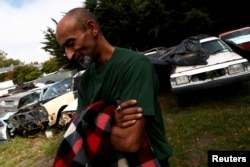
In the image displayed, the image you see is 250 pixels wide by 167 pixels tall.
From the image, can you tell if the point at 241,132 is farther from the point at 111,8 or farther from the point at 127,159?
the point at 111,8

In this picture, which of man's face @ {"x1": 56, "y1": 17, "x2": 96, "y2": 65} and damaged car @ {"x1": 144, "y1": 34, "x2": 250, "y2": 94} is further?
damaged car @ {"x1": 144, "y1": 34, "x2": 250, "y2": 94}

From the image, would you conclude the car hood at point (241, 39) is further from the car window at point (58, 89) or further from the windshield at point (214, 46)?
the car window at point (58, 89)

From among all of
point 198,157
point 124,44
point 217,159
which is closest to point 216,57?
point 198,157

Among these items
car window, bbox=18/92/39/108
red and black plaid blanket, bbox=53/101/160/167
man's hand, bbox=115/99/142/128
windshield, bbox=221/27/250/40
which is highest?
man's hand, bbox=115/99/142/128

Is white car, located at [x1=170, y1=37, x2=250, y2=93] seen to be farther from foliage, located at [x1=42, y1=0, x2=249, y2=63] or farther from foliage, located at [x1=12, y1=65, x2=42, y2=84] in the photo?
foliage, located at [x1=12, y1=65, x2=42, y2=84]

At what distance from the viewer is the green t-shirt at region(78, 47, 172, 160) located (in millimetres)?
1509

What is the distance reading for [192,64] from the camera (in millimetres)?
7750

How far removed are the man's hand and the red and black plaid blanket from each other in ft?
0.14

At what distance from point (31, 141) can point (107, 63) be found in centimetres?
866

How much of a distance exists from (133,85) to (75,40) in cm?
40

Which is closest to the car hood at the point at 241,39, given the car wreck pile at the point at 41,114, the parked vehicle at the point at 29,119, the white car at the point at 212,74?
the white car at the point at 212,74

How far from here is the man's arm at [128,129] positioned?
1451 mm

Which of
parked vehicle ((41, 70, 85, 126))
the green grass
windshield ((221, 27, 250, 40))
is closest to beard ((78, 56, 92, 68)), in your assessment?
the green grass

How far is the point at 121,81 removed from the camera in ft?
5.27
